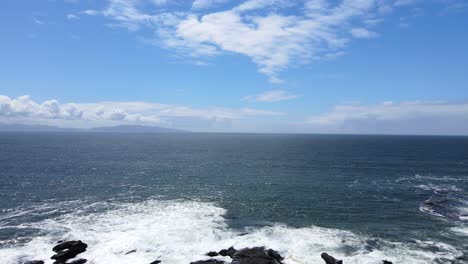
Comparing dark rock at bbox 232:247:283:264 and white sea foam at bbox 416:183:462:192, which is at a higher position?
white sea foam at bbox 416:183:462:192

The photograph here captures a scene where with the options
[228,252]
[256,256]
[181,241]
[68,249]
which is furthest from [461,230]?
[68,249]

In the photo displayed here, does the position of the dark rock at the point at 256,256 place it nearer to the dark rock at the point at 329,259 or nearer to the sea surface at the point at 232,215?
the sea surface at the point at 232,215

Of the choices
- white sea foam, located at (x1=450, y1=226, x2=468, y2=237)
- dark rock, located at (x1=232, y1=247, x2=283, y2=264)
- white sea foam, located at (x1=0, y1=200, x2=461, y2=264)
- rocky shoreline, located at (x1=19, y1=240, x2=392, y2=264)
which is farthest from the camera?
white sea foam, located at (x1=450, y1=226, x2=468, y2=237)

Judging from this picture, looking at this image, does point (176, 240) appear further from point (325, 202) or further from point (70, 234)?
point (325, 202)

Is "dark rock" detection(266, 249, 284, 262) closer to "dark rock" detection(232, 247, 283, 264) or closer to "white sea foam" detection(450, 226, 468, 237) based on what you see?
"dark rock" detection(232, 247, 283, 264)

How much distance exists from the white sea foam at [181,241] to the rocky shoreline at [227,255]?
38.1 inches

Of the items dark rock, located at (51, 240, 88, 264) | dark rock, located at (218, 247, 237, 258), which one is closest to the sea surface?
dark rock, located at (51, 240, 88, 264)

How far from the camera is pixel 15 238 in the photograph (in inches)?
1815

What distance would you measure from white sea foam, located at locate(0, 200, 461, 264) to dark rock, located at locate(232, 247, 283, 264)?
165cm

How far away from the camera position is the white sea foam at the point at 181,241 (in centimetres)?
4047

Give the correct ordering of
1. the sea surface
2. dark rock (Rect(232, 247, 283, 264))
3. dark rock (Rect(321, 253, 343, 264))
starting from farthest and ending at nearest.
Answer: the sea surface < dark rock (Rect(232, 247, 283, 264)) < dark rock (Rect(321, 253, 343, 264))

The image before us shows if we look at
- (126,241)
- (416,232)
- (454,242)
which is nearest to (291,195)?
(416,232)

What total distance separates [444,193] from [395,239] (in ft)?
134

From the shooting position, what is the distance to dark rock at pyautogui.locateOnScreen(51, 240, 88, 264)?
39531 mm
